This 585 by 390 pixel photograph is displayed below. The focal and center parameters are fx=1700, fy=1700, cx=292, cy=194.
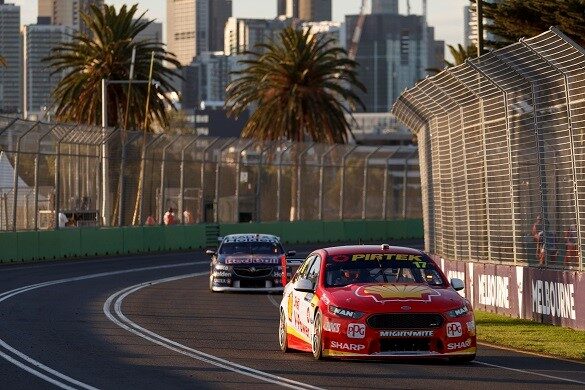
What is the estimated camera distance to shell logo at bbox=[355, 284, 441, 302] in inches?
705

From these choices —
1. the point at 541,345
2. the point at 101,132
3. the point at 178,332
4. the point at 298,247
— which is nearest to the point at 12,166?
the point at 101,132

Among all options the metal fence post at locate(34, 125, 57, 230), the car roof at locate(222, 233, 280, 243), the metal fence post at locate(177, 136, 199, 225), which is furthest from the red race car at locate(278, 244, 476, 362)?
the metal fence post at locate(177, 136, 199, 225)

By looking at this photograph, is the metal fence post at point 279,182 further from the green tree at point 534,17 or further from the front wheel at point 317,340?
the front wheel at point 317,340

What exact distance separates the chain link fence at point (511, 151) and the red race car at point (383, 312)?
3.84 meters

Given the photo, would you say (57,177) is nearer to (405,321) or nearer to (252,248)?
(252,248)

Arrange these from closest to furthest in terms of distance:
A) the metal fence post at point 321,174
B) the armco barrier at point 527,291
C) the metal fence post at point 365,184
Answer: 1. the armco barrier at point 527,291
2. the metal fence post at point 321,174
3. the metal fence post at point 365,184

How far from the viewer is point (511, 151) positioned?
25797 millimetres

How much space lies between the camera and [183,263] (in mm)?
49969

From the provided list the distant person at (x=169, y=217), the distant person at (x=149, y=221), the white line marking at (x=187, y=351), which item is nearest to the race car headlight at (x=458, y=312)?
the white line marking at (x=187, y=351)

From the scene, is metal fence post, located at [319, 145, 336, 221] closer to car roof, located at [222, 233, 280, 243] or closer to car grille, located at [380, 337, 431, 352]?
car roof, located at [222, 233, 280, 243]

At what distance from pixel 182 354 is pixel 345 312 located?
7.98 feet

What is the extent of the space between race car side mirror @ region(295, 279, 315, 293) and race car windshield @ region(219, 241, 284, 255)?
52.9 feet

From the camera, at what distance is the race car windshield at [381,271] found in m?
18.9

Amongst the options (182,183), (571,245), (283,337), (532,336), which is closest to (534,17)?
(182,183)
